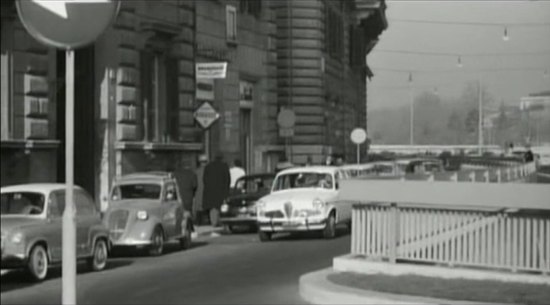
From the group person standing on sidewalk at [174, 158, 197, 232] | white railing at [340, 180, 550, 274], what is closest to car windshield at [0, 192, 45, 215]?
white railing at [340, 180, 550, 274]

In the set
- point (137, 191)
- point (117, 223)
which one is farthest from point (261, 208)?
point (117, 223)

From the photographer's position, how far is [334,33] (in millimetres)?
51000

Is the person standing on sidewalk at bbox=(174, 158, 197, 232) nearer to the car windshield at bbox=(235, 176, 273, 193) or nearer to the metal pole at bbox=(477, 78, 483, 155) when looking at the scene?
the car windshield at bbox=(235, 176, 273, 193)

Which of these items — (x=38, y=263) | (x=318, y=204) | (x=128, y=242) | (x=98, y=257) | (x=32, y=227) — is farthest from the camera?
(x=318, y=204)

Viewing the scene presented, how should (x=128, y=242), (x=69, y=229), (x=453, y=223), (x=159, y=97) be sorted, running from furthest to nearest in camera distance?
1. (x=159, y=97)
2. (x=128, y=242)
3. (x=453, y=223)
4. (x=69, y=229)

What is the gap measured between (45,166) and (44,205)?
8.76 m

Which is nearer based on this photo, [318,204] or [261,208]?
[318,204]

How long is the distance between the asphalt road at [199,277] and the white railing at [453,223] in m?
1.43

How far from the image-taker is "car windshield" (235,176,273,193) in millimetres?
27048

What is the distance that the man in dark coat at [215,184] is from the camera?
25.5m

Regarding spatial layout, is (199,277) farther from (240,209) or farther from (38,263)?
(240,209)

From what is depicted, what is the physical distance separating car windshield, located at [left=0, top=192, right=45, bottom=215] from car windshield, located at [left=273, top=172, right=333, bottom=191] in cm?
1081

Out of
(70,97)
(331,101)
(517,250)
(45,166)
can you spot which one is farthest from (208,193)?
(331,101)

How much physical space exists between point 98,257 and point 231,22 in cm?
2075
